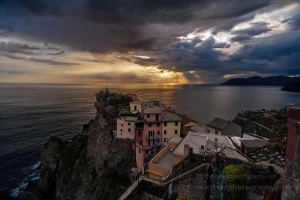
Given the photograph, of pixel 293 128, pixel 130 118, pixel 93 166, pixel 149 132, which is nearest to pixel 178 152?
pixel 293 128

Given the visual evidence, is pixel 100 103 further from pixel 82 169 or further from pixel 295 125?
pixel 295 125

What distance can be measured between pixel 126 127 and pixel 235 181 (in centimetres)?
3219

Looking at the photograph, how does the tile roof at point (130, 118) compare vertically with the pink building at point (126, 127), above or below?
above

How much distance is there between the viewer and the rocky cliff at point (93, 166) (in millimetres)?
38156

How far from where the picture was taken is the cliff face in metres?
38.1

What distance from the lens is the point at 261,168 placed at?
1032cm

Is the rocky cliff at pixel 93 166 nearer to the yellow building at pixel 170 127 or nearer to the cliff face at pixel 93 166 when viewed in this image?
the cliff face at pixel 93 166

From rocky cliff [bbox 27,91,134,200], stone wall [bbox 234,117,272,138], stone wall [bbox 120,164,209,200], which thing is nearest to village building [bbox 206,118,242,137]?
rocky cliff [bbox 27,91,134,200]

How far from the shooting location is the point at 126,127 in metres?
39.9

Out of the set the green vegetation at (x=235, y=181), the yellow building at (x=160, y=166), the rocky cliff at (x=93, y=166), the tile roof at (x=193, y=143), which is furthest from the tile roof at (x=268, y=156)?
the rocky cliff at (x=93, y=166)

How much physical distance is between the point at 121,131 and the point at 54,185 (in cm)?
2556

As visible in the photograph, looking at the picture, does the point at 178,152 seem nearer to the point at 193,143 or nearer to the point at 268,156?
the point at 193,143

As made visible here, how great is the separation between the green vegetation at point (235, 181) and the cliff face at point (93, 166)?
30.0m

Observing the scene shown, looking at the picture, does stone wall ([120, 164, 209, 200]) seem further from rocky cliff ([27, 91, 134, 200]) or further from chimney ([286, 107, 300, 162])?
rocky cliff ([27, 91, 134, 200])
